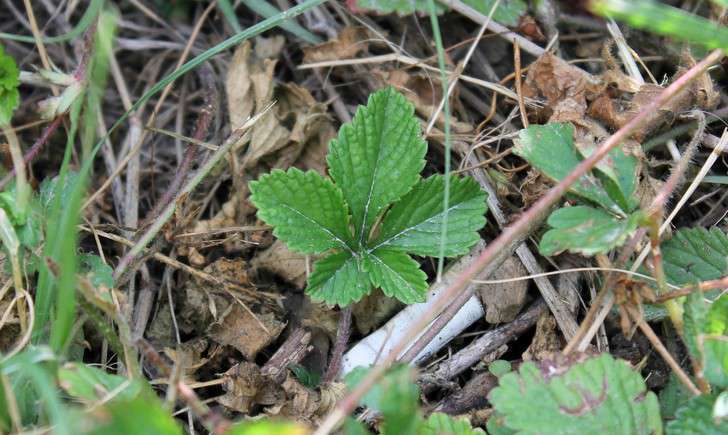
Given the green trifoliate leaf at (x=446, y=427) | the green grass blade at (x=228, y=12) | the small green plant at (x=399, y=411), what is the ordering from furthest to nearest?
the green grass blade at (x=228, y=12), the green trifoliate leaf at (x=446, y=427), the small green plant at (x=399, y=411)

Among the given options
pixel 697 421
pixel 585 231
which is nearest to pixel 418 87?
pixel 585 231

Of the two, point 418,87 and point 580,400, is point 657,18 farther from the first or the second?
point 418,87

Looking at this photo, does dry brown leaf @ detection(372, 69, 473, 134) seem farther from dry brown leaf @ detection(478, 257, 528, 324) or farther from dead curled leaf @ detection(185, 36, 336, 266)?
dry brown leaf @ detection(478, 257, 528, 324)

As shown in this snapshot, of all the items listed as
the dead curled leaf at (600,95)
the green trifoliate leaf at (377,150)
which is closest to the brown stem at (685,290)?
the dead curled leaf at (600,95)

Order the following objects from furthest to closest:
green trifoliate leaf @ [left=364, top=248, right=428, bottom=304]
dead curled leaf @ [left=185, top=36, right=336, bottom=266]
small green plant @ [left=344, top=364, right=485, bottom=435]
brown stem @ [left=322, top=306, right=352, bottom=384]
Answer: dead curled leaf @ [left=185, top=36, right=336, bottom=266]
brown stem @ [left=322, top=306, right=352, bottom=384]
green trifoliate leaf @ [left=364, top=248, right=428, bottom=304]
small green plant @ [left=344, top=364, right=485, bottom=435]

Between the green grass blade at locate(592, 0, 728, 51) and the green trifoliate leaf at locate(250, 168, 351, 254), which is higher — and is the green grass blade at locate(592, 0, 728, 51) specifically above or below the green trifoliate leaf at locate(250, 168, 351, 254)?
above

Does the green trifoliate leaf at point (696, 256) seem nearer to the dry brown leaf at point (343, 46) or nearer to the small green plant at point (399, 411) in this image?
the small green plant at point (399, 411)

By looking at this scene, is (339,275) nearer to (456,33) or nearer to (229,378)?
(229,378)

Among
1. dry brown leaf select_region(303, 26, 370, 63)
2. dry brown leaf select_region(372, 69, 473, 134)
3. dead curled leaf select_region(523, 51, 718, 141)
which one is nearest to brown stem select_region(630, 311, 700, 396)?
dead curled leaf select_region(523, 51, 718, 141)
